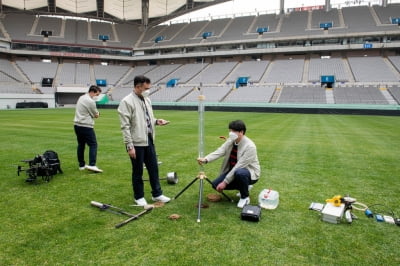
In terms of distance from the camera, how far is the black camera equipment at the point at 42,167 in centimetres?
603

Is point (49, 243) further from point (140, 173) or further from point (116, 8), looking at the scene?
point (116, 8)

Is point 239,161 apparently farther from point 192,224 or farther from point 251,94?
point 251,94

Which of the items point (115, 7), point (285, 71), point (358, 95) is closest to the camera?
point (358, 95)

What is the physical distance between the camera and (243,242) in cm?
365

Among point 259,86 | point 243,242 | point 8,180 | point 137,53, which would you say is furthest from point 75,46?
point 243,242

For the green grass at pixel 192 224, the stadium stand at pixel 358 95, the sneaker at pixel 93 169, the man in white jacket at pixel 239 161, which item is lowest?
the green grass at pixel 192 224

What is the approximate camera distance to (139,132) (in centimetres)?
471

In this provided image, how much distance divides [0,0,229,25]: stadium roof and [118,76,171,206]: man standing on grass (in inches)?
2338

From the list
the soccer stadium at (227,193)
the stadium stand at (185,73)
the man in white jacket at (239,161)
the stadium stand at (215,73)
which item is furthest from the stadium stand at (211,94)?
the man in white jacket at (239,161)

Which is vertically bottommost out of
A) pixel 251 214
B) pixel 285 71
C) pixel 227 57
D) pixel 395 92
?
pixel 251 214

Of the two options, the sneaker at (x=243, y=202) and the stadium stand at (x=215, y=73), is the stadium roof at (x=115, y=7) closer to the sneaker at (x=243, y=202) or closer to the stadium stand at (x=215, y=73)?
the stadium stand at (x=215, y=73)

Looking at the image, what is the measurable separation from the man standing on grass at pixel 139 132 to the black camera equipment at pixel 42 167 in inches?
105

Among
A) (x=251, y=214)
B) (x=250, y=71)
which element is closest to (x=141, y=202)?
(x=251, y=214)

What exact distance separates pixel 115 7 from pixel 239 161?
67.0 metres
